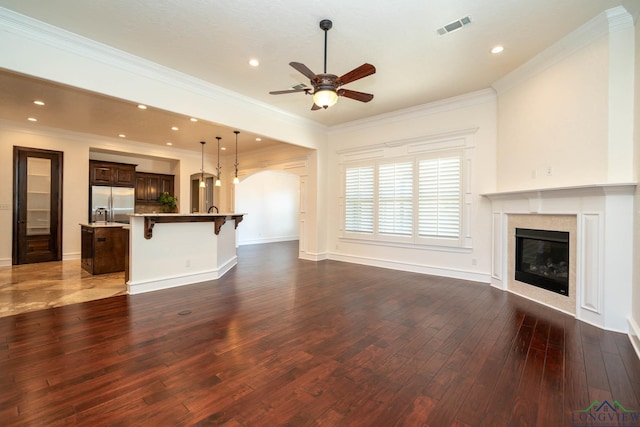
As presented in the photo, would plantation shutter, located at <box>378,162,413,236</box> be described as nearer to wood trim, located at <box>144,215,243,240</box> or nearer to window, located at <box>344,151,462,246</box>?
window, located at <box>344,151,462,246</box>

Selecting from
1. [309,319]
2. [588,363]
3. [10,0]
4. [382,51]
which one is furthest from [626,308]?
[10,0]

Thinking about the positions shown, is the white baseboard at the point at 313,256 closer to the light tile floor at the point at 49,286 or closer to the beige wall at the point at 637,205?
the light tile floor at the point at 49,286

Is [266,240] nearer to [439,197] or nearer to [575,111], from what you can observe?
[439,197]

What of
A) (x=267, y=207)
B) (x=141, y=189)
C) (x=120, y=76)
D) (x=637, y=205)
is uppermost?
(x=120, y=76)

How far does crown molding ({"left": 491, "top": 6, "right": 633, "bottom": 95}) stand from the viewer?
3009mm

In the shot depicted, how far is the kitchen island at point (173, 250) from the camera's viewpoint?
431 cm

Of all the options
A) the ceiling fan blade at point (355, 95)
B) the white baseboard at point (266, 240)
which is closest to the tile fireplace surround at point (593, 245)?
the ceiling fan blade at point (355, 95)

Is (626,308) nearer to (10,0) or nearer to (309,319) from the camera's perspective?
(309,319)

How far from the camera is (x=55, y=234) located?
22.6 feet

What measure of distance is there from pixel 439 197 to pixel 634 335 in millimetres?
3205

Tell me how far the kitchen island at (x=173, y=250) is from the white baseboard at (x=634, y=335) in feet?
18.0

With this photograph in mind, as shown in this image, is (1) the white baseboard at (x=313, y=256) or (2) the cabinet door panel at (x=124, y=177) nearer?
(1) the white baseboard at (x=313, y=256)

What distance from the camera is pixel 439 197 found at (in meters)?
5.47

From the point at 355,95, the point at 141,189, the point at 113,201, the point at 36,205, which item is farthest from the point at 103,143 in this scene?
the point at 355,95
